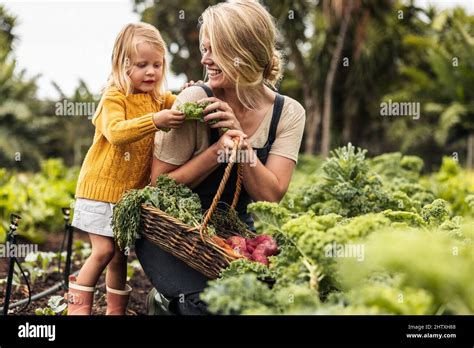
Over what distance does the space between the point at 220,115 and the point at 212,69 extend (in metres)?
0.31

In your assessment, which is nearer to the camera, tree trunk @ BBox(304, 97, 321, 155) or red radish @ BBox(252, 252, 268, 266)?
red radish @ BBox(252, 252, 268, 266)

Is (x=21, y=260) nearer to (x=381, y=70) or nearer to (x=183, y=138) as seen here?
(x=183, y=138)

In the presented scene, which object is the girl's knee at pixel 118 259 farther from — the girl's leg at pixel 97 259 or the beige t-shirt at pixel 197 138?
the beige t-shirt at pixel 197 138

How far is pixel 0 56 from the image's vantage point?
66.8ft

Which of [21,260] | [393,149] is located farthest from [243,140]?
[393,149]

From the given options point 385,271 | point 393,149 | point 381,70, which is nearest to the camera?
point 385,271

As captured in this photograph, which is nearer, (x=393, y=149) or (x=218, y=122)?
(x=218, y=122)

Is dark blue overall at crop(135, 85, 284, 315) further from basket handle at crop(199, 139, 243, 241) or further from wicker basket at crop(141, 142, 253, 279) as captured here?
basket handle at crop(199, 139, 243, 241)

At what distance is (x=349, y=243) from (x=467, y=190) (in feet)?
13.9

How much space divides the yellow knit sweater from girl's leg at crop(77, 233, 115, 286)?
0.21 meters

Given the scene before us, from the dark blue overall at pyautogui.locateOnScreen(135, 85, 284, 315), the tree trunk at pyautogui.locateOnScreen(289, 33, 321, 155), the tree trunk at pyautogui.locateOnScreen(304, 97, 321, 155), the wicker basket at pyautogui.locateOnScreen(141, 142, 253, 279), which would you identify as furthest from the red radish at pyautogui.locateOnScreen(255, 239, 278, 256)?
the tree trunk at pyautogui.locateOnScreen(289, 33, 321, 155)

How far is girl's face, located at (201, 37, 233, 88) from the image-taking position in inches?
128

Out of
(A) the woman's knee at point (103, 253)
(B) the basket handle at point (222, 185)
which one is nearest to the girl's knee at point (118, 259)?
(A) the woman's knee at point (103, 253)
